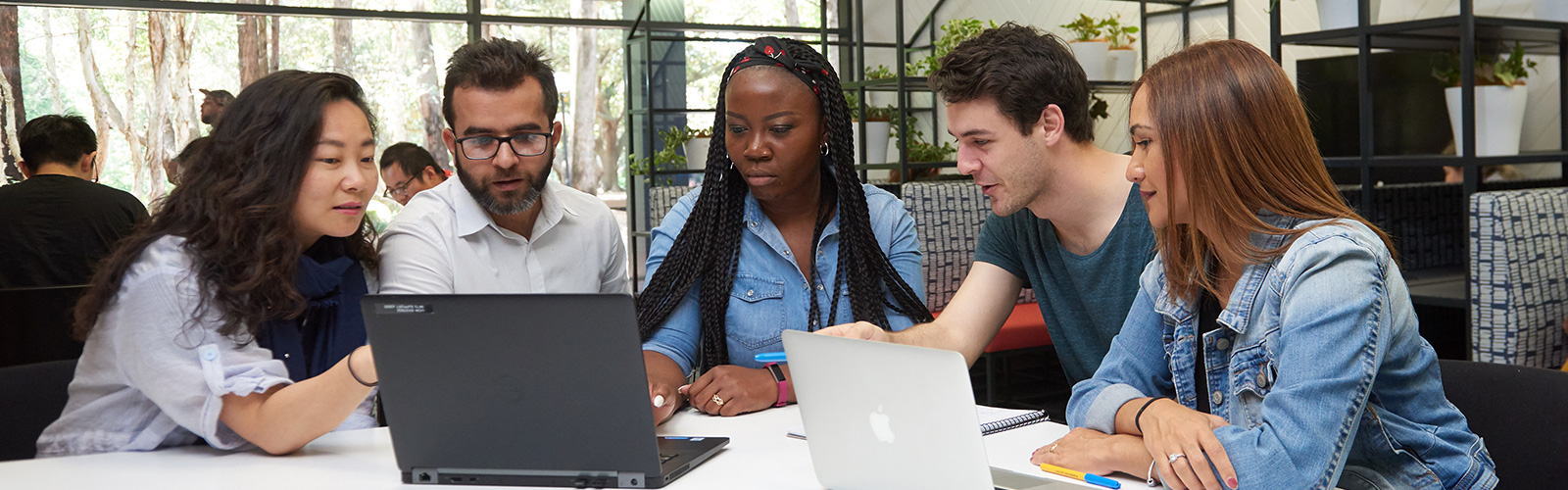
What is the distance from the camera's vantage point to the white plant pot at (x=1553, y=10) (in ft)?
9.88

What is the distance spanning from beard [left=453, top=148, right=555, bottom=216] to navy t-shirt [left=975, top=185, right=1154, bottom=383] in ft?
2.59

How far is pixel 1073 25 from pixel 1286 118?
3.18m

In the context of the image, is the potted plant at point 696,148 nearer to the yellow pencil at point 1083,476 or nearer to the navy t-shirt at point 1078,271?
the navy t-shirt at point 1078,271

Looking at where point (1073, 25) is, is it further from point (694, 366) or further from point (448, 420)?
point (448, 420)

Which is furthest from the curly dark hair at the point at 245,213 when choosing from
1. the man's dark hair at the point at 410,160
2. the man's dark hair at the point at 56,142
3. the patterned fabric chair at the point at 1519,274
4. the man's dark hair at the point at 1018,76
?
the man's dark hair at the point at 410,160

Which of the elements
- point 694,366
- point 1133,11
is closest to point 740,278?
point 694,366

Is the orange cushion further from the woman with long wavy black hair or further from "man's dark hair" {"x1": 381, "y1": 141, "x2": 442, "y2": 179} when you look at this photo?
"man's dark hair" {"x1": 381, "y1": 141, "x2": 442, "y2": 179}

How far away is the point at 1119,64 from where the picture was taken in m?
4.45

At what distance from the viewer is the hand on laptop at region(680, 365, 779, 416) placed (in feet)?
5.58

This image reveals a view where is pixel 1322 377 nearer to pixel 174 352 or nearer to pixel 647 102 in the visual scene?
pixel 174 352

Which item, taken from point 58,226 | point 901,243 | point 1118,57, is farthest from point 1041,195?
point 58,226

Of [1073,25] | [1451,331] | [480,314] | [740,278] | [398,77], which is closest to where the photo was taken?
[480,314]

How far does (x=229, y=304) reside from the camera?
4.85ft

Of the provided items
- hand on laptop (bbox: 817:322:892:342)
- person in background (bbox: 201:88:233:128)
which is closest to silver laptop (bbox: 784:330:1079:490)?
hand on laptop (bbox: 817:322:892:342)
